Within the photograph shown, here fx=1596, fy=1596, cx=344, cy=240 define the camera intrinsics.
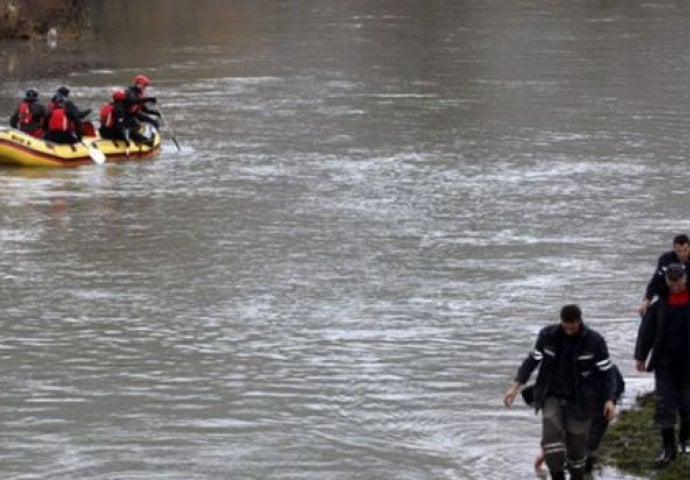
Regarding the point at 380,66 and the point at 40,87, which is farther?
the point at 380,66

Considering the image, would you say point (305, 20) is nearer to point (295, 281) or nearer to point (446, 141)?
point (446, 141)

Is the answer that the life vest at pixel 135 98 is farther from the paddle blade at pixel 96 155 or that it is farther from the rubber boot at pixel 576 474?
the rubber boot at pixel 576 474

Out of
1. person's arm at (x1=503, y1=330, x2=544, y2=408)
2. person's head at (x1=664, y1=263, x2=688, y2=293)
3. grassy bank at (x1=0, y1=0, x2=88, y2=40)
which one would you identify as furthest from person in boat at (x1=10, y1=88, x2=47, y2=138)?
grassy bank at (x1=0, y1=0, x2=88, y2=40)

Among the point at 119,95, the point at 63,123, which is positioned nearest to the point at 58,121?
the point at 63,123

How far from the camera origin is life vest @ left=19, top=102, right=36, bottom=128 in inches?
1022

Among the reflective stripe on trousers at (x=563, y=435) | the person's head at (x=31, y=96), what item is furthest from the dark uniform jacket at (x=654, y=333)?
the person's head at (x=31, y=96)

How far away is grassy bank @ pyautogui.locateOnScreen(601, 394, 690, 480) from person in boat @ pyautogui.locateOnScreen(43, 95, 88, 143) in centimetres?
1519

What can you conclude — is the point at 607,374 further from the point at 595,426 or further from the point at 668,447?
the point at 668,447

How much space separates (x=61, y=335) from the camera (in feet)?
50.8

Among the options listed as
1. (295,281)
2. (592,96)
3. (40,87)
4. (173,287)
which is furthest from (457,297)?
(40,87)

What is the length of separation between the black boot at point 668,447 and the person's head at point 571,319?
128 centimetres

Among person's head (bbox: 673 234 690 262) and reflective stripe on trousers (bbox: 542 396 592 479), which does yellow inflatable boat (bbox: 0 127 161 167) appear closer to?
person's head (bbox: 673 234 690 262)

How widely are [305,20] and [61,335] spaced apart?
38.8 meters

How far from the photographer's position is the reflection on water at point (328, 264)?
40.5 feet
